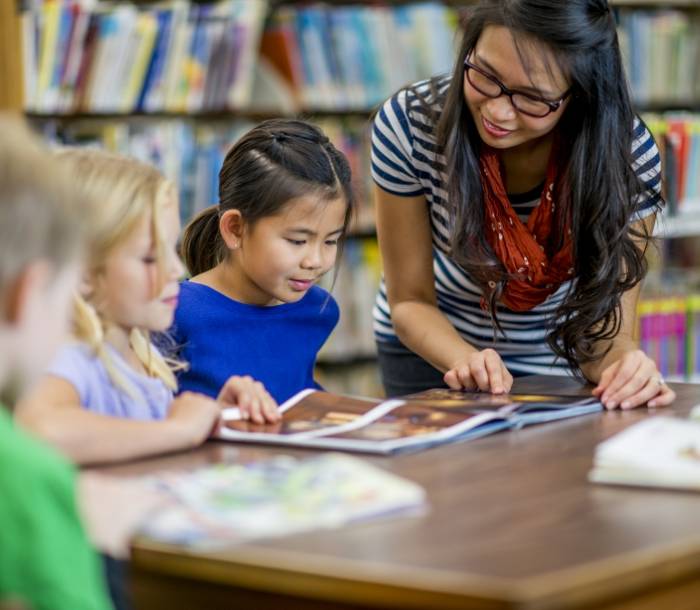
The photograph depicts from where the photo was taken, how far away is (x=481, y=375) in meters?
1.97

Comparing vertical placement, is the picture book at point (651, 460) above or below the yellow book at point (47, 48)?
below

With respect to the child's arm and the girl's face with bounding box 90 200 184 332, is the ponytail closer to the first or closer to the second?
the girl's face with bounding box 90 200 184 332

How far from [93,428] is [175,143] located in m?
2.28

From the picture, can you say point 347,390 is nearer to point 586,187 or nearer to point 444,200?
point 444,200

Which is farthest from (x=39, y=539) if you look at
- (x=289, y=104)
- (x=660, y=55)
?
(x=660, y=55)

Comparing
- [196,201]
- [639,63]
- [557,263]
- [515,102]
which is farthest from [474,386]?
[639,63]

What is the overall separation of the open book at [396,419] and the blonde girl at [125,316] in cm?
6

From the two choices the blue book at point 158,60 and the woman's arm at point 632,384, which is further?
the blue book at point 158,60

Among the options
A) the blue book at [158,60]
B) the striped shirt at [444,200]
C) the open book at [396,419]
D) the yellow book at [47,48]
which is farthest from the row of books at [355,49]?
the open book at [396,419]

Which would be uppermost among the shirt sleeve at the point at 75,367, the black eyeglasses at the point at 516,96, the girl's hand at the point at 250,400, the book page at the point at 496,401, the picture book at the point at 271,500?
the black eyeglasses at the point at 516,96

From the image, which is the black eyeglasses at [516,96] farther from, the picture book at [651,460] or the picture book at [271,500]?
the picture book at [271,500]

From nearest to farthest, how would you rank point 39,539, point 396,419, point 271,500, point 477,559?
point 39,539
point 477,559
point 271,500
point 396,419

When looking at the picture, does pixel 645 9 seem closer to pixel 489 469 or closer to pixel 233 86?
pixel 233 86

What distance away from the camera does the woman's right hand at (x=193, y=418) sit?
5.10ft
